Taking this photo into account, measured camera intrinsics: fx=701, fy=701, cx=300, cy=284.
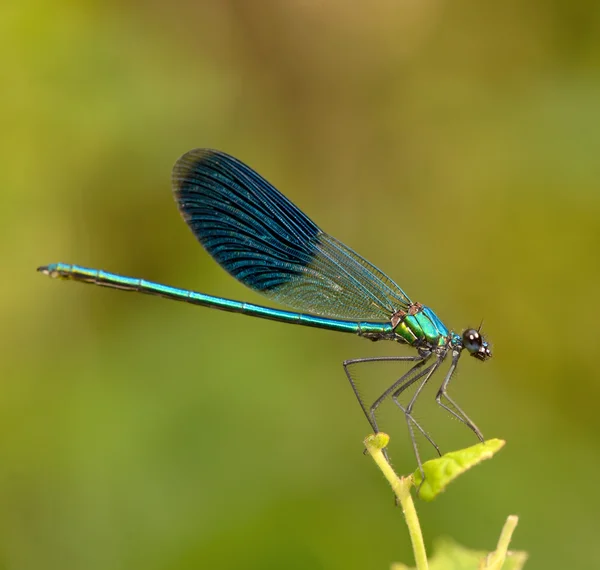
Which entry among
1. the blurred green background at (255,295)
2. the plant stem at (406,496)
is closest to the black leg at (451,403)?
the blurred green background at (255,295)

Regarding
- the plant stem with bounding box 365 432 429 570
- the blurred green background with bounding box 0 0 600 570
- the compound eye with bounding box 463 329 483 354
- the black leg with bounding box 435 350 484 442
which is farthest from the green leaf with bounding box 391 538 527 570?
the blurred green background with bounding box 0 0 600 570

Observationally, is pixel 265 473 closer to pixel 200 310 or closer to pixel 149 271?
pixel 200 310

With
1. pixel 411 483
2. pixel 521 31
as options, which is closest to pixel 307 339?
pixel 521 31

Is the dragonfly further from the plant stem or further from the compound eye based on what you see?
the plant stem

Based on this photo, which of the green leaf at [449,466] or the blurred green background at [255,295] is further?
the blurred green background at [255,295]

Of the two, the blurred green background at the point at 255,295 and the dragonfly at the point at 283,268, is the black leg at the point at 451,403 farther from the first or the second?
the blurred green background at the point at 255,295

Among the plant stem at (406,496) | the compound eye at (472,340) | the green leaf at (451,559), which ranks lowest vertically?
the green leaf at (451,559)

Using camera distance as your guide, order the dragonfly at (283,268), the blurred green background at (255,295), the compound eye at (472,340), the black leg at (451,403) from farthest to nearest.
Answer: the blurred green background at (255,295) → the dragonfly at (283,268) → the compound eye at (472,340) → the black leg at (451,403)
